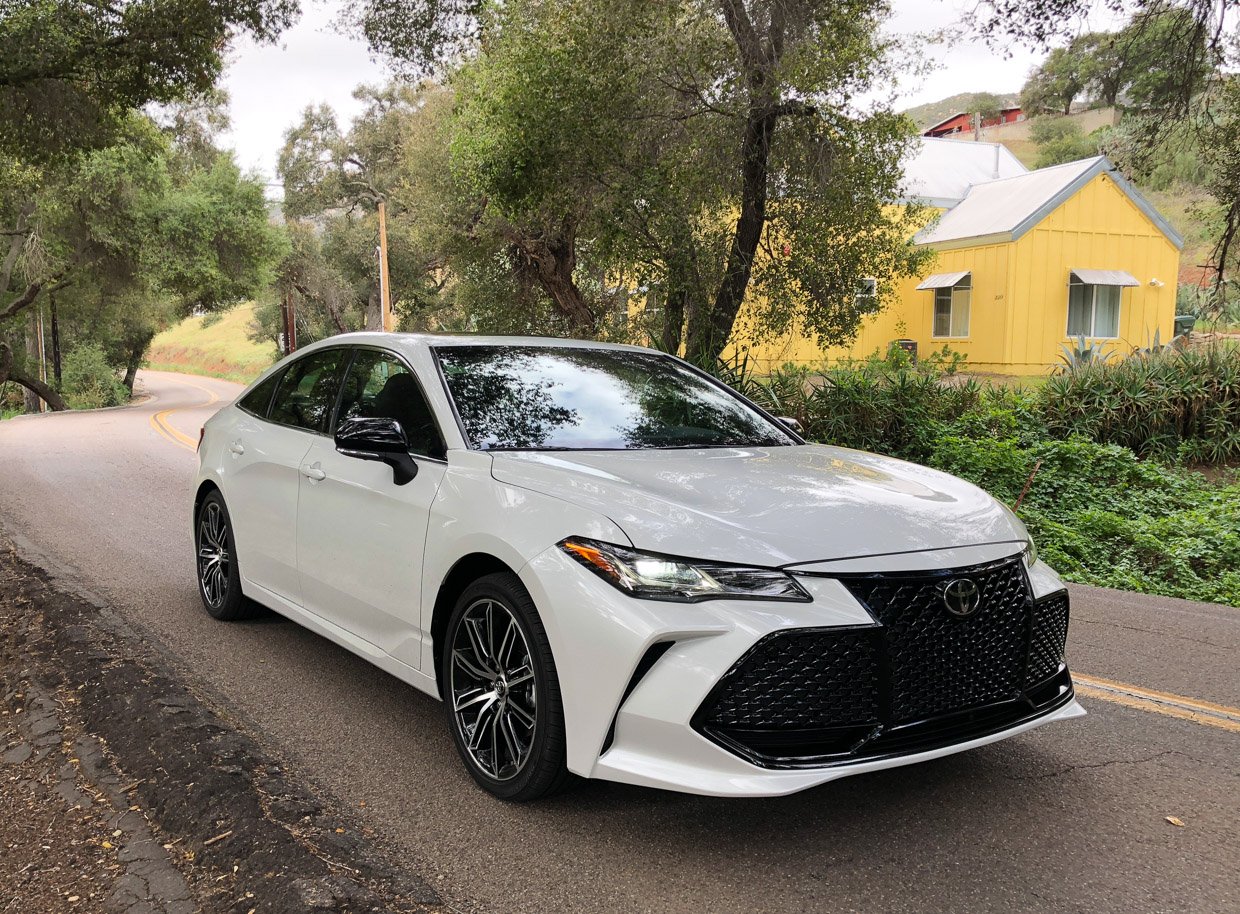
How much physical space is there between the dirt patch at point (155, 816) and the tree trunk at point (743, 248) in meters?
9.06

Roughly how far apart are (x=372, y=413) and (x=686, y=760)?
2.39 m

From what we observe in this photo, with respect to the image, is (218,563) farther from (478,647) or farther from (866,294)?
(866,294)

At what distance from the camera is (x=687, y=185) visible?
1239 centimetres

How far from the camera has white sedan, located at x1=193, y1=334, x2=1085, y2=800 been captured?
9.80 ft

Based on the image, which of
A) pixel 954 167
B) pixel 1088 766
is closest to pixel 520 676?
pixel 1088 766

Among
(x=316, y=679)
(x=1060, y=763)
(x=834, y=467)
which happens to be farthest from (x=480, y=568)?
(x=1060, y=763)

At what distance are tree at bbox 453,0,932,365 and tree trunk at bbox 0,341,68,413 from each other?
31410mm

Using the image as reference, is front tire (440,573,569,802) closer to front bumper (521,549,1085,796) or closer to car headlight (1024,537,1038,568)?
front bumper (521,549,1085,796)

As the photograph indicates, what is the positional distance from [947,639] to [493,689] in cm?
→ 154

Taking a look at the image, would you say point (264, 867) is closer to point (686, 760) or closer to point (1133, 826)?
point (686, 760)

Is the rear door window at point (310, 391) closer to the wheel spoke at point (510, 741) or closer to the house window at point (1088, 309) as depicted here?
the wheel spoke at point (510, 741)

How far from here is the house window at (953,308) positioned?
25.5 m

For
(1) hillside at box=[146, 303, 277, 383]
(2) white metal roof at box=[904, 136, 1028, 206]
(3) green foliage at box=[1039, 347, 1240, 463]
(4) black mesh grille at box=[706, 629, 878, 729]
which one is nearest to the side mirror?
(4) black mesh grille at box=[706, 629, 878, 729]

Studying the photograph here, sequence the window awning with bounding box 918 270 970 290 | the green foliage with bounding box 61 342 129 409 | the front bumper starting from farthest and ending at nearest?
1. the green foliage with bounding box 61 342 129 409
2. the window awning with bounding box 918 270 970 290
3. the front bumper
